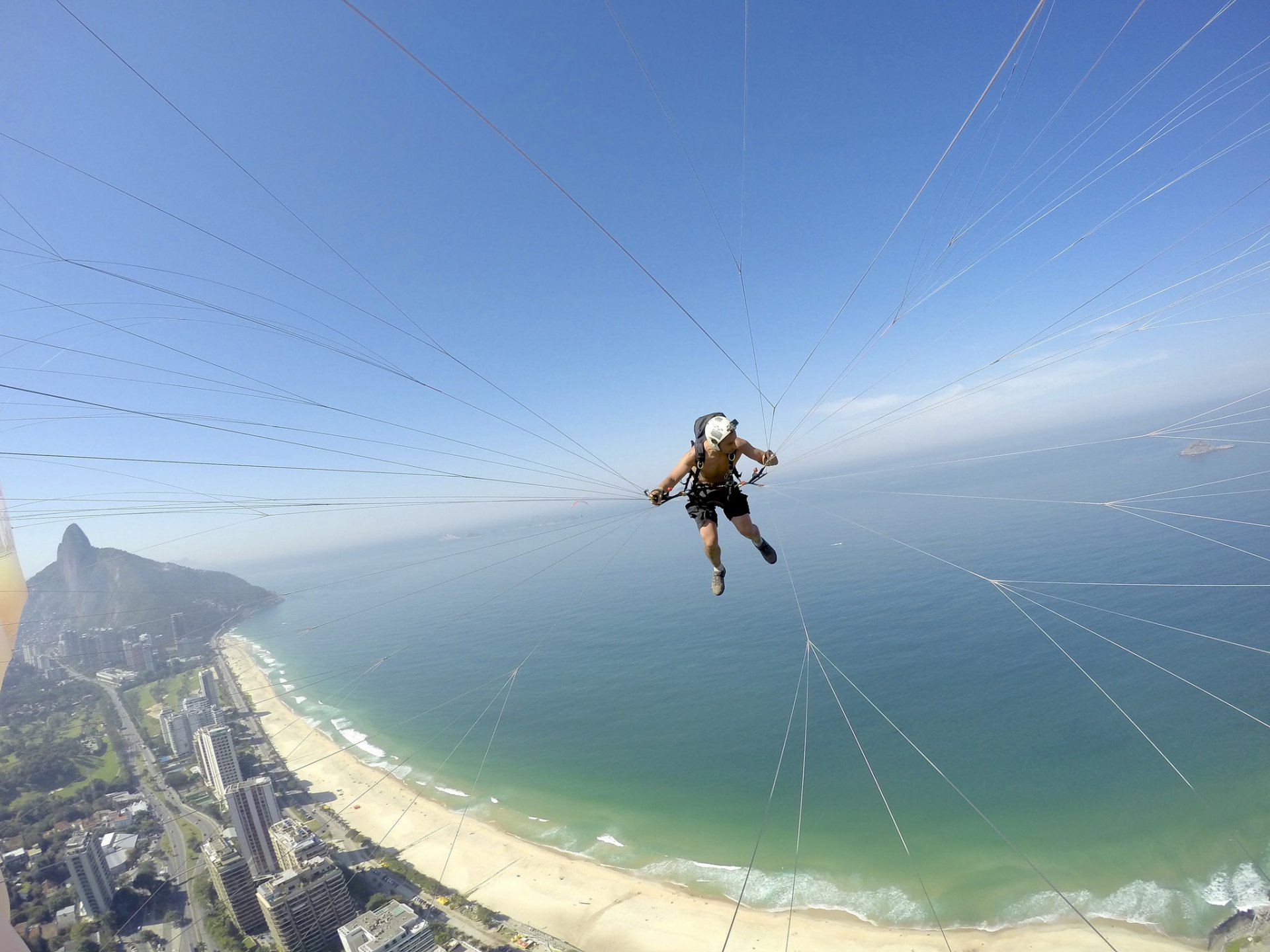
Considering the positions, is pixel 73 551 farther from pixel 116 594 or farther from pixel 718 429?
pixel 718 429

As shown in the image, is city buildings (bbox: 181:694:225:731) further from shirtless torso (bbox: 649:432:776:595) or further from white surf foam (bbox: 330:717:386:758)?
shirtless torso (bbox: 649:432:776:595)

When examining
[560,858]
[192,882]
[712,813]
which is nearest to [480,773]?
[560,858]

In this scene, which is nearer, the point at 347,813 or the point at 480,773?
the point at 347,813

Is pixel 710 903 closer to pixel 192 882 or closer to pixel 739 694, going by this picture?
pixel 739 694

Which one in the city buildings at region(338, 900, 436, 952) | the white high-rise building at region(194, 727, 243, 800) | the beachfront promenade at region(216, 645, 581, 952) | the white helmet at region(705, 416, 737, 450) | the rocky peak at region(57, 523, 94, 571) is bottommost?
the beachfront promenade at region(216, 645, 581, 952)

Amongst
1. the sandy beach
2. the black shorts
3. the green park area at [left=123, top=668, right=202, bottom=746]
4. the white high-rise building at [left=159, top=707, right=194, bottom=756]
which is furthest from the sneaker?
the green park area at [left=123, top=668, right=202, bottom=746]
